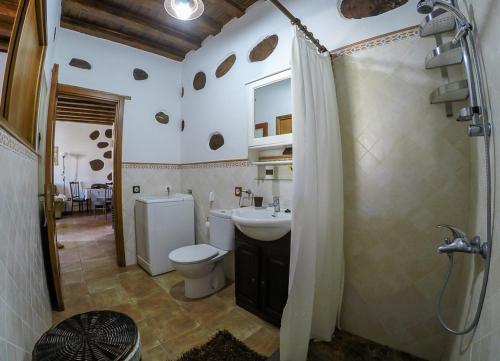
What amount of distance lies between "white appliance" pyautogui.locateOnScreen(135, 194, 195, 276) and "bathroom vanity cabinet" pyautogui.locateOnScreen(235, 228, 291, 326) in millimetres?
988

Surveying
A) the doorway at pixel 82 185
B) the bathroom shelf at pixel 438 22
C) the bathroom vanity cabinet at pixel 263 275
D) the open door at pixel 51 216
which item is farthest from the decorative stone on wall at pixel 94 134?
the bathroom shelf at pixel 438 22

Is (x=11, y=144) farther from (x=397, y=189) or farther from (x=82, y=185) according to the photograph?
(x=82, y=185)

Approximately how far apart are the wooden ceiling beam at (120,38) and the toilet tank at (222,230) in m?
2.17

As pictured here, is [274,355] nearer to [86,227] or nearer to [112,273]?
[112,273]

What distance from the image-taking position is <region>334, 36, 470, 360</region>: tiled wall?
1241mm

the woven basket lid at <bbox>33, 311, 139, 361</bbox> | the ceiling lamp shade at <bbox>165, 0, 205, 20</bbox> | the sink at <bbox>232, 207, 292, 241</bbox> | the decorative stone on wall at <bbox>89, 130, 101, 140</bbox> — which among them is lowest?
the woven basket lid at <bbox>33, 311, 139, 361</bbox>

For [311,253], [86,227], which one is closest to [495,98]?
[311,253]

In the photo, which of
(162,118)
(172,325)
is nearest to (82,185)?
(162,118)

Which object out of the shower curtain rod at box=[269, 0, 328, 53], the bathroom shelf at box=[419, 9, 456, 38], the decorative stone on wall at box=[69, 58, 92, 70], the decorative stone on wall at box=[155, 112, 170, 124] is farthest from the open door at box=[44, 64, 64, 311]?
the bathroom shelf at box=[419, 9, 456, 38]

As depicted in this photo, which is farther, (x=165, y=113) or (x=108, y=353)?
(x=165, y=113)

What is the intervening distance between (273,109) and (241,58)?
703 millimetres

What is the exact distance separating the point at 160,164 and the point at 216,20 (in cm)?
176

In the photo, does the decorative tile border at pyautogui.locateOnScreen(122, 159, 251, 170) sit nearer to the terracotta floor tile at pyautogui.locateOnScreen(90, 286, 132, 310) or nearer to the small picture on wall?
the terracotta floor tile at pyautogui.locateOnScreen(90, 286, 132, 310)

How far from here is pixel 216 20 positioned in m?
2.30
